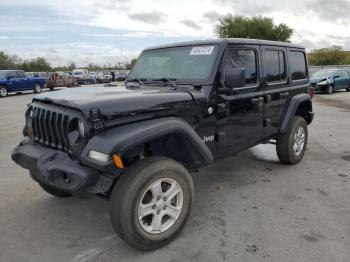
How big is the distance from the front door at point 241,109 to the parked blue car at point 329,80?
1676cm

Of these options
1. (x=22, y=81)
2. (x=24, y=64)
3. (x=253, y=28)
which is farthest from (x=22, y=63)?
(x=22, y=81)

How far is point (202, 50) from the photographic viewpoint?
423cm

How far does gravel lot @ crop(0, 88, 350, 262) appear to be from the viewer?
128 inches

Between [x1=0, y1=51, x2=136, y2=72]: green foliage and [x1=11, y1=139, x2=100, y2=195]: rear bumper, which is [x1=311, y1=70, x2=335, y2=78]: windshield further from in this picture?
[x1=0, y1=51, x2=136, y2=72]: green foliage

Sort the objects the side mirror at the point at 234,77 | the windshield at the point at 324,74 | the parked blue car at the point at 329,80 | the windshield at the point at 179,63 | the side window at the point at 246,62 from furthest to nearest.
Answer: the windshield at the point at 324,74 → the parked blue car at the point at 329,80 → the side window at the point at 246,62 → the windshield at the point at 179,63 → the side mirror at the point at 234,77

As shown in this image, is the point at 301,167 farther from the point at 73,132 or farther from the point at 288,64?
the point at 73,132

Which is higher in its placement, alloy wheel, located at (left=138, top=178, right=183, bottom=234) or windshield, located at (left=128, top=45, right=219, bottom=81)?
windshield, located at (left=128, top=45, right=219, bottom=81)

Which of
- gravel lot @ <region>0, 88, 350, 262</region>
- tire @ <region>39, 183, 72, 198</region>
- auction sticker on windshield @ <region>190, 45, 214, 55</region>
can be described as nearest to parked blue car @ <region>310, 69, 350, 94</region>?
gravel lot @ <region>0, 88, 350, 262</region>

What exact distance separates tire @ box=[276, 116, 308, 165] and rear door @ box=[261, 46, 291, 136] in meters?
0.30

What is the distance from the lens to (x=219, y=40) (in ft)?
13.8

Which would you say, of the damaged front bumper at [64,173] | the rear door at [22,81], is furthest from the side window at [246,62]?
the rear door at [22,81]

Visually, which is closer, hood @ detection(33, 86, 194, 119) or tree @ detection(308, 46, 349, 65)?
hood @ detection(33, 86, 194, 119)

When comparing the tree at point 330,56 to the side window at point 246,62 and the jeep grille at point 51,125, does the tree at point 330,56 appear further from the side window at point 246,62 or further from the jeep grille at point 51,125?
the jeep grille at point 51,125

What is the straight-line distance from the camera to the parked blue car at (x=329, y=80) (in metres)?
20.2
